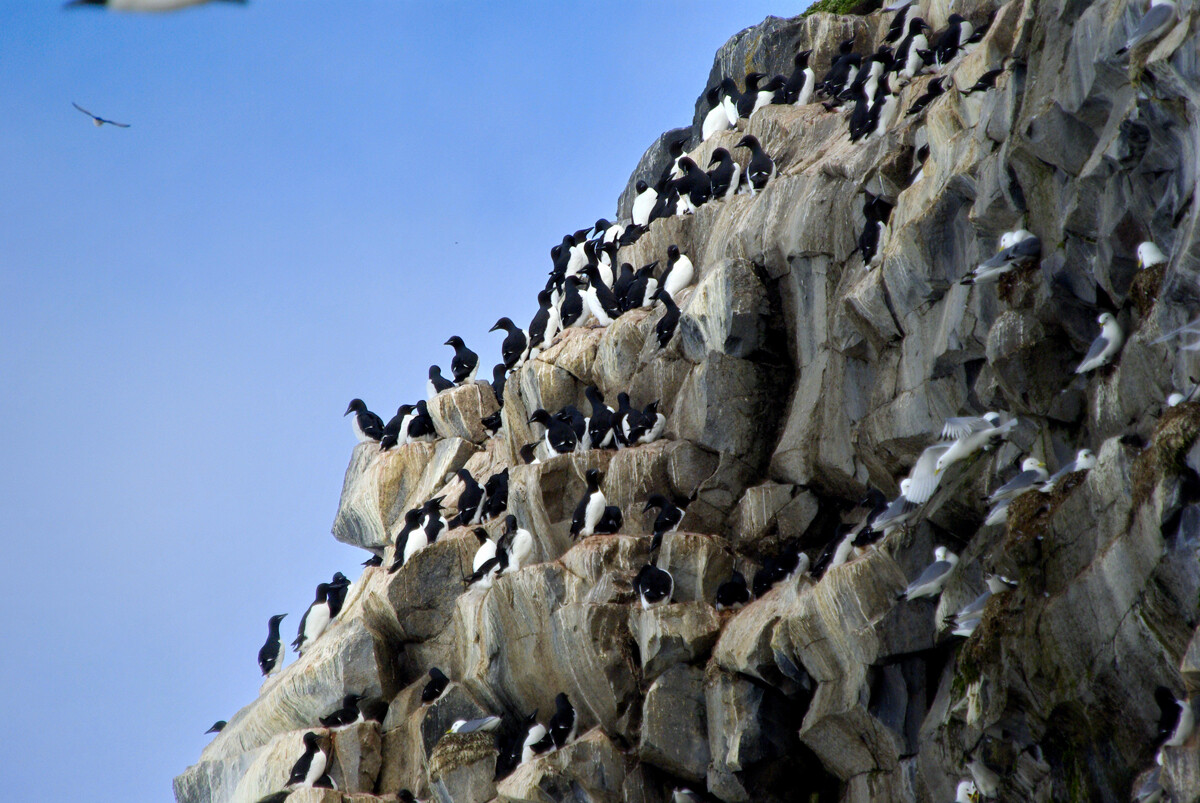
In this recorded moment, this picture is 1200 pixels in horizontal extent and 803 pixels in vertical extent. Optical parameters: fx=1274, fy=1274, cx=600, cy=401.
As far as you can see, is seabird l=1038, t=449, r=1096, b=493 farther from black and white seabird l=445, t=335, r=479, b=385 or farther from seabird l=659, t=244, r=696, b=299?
black and white seabird l=445, t=335, r=479, b=385

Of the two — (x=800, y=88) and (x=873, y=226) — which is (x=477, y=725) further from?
(x=800, y=88)

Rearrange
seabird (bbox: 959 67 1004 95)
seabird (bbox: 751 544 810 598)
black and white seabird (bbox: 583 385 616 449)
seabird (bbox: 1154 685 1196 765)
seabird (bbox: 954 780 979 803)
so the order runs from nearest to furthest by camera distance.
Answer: seabird (bbox: 1154 685 1196 765) < seabird (bbox: 954 780 979 803) < seabird (bbox: 959 67 1004 95) < seabird (bbox: 751 544 810 598) < black and white seabird (bbox: 583 385 616 449)

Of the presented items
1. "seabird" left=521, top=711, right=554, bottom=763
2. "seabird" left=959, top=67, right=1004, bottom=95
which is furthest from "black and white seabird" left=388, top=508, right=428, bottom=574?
"seabird" left=959, top=67, right=1004, bottom=95

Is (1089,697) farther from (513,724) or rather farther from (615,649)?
(513,724)

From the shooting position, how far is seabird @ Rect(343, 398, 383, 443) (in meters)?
20.2

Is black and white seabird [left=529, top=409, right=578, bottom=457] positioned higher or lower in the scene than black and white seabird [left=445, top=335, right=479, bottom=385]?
lower

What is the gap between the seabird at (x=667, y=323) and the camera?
1457 centimetres

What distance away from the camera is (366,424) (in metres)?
20.2

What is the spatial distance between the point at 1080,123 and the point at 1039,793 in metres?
4.78

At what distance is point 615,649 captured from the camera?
12141mm

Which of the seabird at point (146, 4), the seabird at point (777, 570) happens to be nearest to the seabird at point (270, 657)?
the seabird at point (777, 570)

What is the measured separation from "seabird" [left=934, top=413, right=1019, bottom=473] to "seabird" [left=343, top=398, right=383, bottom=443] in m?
11.7

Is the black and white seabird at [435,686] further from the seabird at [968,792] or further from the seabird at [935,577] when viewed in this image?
the seabird at [968,792]

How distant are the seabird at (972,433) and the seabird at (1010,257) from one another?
1.11 metres
